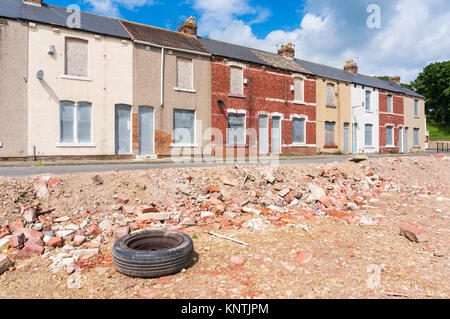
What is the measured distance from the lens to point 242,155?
18.2 meters

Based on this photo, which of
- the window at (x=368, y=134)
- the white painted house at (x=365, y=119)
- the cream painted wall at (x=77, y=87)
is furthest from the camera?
the window at (x=368, y=134)

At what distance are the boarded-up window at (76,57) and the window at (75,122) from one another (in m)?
1.60

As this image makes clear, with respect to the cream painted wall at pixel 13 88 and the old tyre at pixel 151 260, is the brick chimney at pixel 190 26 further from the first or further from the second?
the old tyre at pixel 151 260

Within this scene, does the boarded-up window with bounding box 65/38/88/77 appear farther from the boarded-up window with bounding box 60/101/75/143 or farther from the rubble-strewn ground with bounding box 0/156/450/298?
the rubble-strewn ground with bounding box 0/156/450/298

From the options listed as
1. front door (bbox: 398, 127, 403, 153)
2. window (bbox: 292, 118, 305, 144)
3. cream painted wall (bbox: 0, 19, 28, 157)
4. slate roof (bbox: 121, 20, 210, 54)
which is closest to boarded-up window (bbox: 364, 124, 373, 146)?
front door (bbox: 398, 127, 403, 153)

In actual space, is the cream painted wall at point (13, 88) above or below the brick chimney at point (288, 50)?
below

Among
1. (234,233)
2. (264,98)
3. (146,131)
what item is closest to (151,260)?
(234,233)

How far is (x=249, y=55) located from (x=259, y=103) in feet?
11.9

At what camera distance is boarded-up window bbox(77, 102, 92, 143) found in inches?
541

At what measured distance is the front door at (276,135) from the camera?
790 inches

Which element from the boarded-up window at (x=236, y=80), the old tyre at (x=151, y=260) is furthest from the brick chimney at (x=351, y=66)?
the old tyre at (x=151, y=260)

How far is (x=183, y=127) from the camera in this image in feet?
54.0

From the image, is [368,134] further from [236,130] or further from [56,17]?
[56,17]

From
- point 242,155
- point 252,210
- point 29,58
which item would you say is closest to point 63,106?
point 29,58
